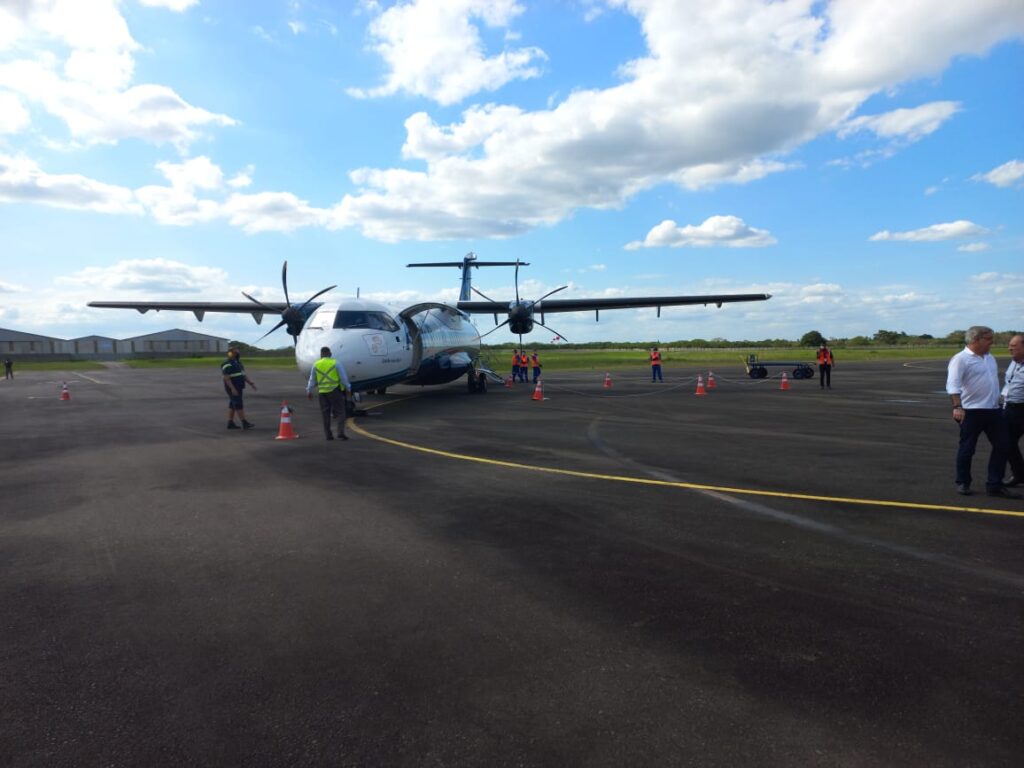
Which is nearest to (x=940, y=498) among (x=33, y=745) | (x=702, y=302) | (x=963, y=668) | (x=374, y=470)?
(x=963, y=668)

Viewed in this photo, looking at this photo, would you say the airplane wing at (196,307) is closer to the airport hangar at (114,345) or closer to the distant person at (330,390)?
the distant person at (330,390)

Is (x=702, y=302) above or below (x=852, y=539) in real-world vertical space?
above

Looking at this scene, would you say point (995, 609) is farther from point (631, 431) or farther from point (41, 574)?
point (631, 431)

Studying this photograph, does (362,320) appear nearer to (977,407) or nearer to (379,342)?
(379,342)

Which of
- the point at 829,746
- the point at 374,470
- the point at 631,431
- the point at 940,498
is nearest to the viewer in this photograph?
the point at 829,746

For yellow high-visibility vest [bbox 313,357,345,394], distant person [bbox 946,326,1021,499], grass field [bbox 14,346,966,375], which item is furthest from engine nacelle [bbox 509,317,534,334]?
distant person [bbox 946,326,1021,499]

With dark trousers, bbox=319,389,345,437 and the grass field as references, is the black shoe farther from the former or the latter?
the grass field

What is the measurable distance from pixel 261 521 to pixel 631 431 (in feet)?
26.5

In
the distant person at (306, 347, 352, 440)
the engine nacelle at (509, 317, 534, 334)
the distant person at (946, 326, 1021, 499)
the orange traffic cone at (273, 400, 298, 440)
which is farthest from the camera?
the engine nacelle at (509, 317, 534, 334)

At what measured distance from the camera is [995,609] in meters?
3.83

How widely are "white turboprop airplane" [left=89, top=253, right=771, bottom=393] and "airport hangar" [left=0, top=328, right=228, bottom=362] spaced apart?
8224 cm

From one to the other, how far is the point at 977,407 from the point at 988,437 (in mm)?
348

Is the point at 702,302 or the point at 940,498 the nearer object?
the point at 940,498

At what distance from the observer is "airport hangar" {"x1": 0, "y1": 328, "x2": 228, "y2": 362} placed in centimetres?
9056
